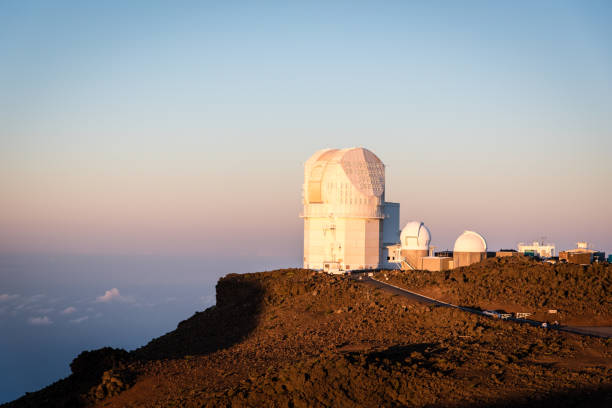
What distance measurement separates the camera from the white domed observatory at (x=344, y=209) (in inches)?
1770

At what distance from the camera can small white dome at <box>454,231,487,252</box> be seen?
4166 centimetres

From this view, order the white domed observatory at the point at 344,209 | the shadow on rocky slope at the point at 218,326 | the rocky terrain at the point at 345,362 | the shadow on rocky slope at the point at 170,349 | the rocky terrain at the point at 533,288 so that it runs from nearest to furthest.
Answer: the rocky terrain at the point at 345,362, the shadow on rocky slope at the point at 170,349, the rocky terrain at the point at 533,288, the shadow on rocky slope at the point at 218,326, the white domed observatory at the point at 344,209

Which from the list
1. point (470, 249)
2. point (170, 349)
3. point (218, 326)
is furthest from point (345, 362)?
point (470, 249)

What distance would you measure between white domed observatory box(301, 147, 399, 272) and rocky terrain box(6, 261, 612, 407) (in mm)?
16407

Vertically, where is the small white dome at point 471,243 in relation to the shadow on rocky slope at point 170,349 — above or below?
above

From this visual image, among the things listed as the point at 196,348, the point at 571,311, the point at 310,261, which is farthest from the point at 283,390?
the point at 310,261

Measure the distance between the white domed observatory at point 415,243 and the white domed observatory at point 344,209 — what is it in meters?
1.95

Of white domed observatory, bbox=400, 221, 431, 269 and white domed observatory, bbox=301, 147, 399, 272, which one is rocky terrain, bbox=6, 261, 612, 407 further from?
white domed observatory, bbox=400, 221, 431, 269

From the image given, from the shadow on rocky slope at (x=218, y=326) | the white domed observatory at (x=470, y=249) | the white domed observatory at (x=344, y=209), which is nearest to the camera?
the shadow on rocky slope at (x=218, y=326)

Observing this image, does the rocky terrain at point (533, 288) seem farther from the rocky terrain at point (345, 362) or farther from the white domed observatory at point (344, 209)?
the white domed observatory at point (344, 209)

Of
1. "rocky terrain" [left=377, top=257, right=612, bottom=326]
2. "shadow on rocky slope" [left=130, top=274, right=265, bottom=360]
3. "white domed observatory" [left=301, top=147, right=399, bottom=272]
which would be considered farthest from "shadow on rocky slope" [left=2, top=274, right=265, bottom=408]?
"white domed observatory" [left=301, top=147, right=399, bottom=272]

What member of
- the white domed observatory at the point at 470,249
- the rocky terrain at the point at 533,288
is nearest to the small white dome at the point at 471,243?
the white domed observatory at the point at 470,249

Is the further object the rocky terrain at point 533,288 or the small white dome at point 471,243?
the small white dome at point 471,243

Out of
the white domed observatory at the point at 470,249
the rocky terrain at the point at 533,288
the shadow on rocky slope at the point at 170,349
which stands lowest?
the shadow on rocky slope at the point at 170,349
